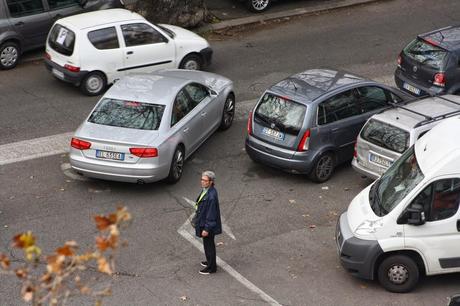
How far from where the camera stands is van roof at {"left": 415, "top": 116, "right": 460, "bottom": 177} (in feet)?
36.9

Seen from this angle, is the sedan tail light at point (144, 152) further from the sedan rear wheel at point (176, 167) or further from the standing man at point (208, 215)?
the standing man at point (208, 215)

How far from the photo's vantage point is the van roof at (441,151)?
1126 centimetres

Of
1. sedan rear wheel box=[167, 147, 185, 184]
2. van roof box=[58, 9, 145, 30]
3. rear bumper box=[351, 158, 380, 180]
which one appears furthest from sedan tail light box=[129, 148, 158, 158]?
van roof box=[58, 9, 145, 30]

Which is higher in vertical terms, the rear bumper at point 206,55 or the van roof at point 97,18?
the van roof at point 97,18

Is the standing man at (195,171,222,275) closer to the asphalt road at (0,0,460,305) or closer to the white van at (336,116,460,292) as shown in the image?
the asphalt road at (0,0,460,305)

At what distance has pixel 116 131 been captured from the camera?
14.4m

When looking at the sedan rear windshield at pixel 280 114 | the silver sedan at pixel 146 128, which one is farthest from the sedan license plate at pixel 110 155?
the sedan rear windshield at pixel 280 114

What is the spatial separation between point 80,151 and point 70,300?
11.9ft

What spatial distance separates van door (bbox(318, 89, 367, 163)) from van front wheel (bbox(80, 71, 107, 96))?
18.1 ft

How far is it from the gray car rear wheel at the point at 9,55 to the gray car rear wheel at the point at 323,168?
8.18m

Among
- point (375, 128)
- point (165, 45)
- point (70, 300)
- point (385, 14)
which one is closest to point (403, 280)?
point (375, 128)

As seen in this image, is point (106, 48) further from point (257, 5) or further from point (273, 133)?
point (257, 5)

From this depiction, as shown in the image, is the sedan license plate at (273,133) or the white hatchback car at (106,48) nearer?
the sedan license plate at (273,133)

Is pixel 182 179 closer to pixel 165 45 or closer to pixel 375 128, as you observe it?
pixel 375 128
